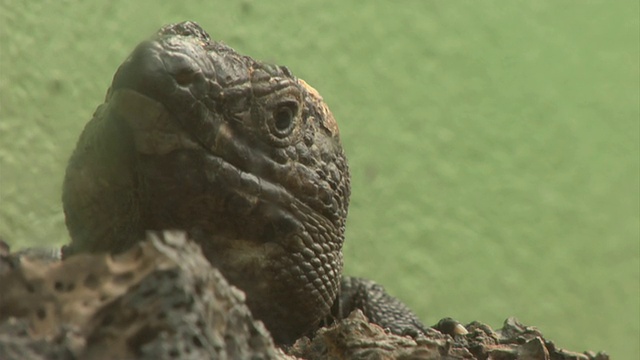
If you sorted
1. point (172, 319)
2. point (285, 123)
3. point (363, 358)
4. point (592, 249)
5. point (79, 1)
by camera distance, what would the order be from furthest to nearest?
1. point (592, 249)
2. point (79, 1)
3. point (285, 123)
4. point (363, 358)
5. point (172, 319)

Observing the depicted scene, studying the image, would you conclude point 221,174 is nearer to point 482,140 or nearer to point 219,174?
point 219,174

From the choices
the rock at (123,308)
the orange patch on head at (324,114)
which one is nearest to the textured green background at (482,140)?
the orange patch on head at (324,114)

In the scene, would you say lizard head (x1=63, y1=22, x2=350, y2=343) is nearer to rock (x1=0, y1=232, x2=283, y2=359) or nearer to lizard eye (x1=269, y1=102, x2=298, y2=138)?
lizard eye (x1=269, y1=102, x2=298, y2=138)

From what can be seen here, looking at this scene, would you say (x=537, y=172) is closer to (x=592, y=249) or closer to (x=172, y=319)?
(x=592, y=249)

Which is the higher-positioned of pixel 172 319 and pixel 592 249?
pixel 592 249

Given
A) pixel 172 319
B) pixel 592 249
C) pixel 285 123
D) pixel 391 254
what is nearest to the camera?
pixel 172 319

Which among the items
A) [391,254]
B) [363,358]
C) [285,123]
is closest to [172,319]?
[363,358]

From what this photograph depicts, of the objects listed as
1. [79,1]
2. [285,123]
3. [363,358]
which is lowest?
[363,358]

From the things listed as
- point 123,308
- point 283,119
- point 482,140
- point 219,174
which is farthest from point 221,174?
point 482,140
